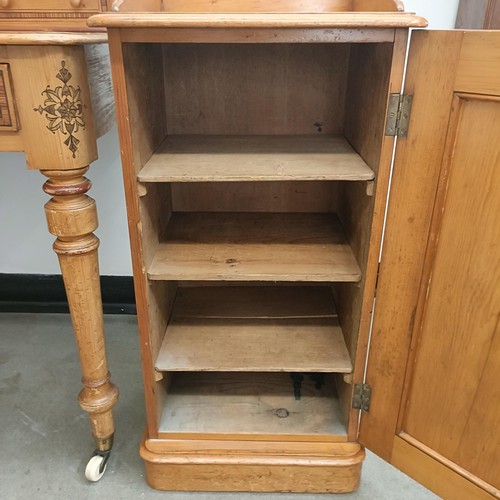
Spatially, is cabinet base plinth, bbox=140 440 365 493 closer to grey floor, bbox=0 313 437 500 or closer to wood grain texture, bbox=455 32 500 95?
grey floor, bbox=0 313 437 500

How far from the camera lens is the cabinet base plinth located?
1.16m

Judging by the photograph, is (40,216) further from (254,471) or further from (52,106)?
(254,471)

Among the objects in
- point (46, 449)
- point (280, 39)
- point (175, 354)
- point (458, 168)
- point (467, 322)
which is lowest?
point (46, 449)

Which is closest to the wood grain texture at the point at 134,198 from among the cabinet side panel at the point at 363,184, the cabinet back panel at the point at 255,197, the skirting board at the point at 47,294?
the cabinet back panel at the point at 255,197

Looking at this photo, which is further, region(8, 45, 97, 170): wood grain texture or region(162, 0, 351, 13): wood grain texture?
region(162, 0, 351, 13): wood grain texture

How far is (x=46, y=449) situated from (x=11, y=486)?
12cm

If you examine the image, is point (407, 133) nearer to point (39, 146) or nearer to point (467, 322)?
point (467, 322)

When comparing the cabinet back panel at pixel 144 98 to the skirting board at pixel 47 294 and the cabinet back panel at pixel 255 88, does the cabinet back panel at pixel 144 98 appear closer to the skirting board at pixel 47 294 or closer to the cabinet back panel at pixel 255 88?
the cabinet back panel at pixel 255 88

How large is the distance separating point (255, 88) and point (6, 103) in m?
0.63

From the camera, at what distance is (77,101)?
2.81ft

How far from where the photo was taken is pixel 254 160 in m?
1.04

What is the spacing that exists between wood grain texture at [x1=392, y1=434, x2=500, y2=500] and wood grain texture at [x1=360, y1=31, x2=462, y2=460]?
0.03 meters

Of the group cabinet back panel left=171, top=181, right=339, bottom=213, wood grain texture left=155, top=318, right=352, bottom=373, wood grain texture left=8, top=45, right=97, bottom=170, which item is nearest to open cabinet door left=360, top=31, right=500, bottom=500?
wood grain texture left=155, top=318, right=352, bottom=373

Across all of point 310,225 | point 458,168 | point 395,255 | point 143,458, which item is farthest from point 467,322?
point 143,458
